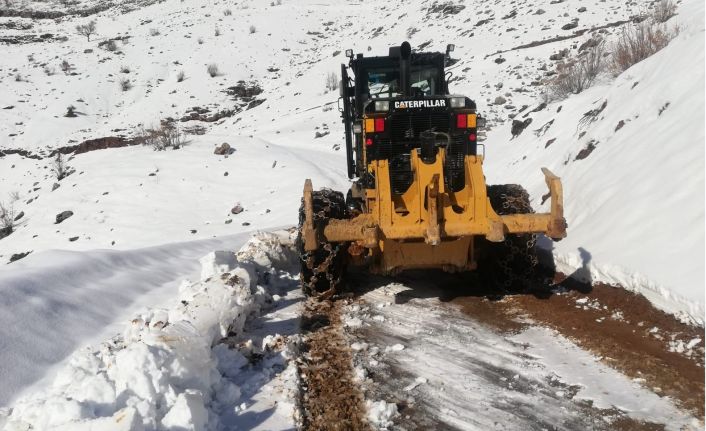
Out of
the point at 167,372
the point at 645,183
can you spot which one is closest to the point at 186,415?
the point at 167,372

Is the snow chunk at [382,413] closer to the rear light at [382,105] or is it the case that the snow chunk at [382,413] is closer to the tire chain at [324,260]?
the tire chain at [324,260]

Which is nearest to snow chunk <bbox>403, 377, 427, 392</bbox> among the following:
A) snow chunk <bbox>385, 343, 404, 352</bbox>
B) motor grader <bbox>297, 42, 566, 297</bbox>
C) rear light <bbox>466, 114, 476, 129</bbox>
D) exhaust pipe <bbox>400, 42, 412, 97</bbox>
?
snow chunk <bbox>385, 343, 404, 352</bbox>

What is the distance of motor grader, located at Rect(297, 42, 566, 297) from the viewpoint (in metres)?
4.93

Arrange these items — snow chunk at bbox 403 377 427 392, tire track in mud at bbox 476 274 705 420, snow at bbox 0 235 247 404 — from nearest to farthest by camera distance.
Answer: tire track in mud at bbox 476 274 705 420 → snow chunk at bbox 403 377 427 392 → snow at bbox 0 235 247 404

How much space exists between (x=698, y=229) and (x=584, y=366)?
166cm

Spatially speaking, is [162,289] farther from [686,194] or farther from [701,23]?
[701,23]

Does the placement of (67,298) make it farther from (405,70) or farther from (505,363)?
(405,70)

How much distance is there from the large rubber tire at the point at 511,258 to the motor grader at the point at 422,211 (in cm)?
1

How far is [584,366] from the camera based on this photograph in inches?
156

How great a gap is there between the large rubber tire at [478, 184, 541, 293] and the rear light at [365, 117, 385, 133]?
4.93ft

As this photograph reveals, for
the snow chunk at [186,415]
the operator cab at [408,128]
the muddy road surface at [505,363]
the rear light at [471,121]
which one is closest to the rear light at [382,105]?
the operator cab at [408,128]

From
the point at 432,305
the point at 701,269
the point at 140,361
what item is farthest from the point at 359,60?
the point at 140,361

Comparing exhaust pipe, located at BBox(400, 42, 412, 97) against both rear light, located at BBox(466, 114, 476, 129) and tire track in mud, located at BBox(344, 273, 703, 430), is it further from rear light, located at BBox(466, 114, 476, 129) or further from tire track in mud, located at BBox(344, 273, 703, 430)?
tire track in mud, located at BBox(344, 273, 703, 430)

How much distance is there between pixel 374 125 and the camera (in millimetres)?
5832
